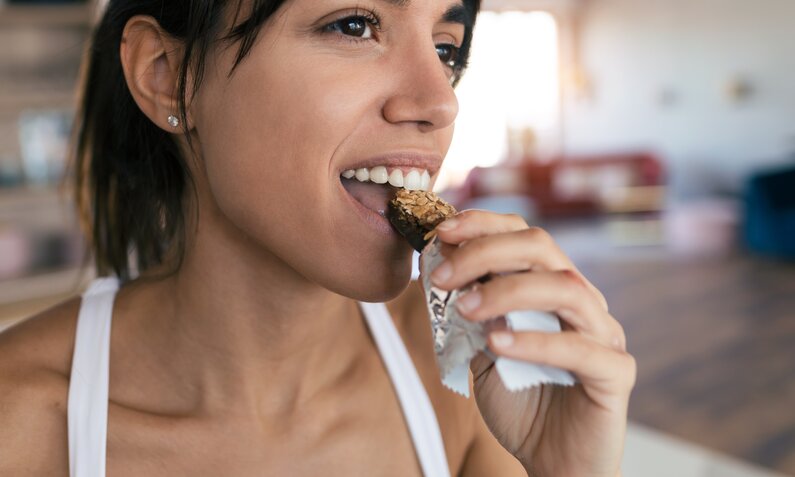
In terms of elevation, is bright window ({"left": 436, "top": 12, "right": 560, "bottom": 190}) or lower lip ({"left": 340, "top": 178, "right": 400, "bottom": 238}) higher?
lower lip ({"left": 340, "top": 178, "right": 400, "bottom": 238})

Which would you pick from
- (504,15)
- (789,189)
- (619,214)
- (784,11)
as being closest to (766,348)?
(789,189)

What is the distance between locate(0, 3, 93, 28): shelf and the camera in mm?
3982

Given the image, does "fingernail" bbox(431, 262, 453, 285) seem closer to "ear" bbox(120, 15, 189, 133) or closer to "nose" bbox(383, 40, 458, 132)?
"nose" bbox(383, 40, 458, 132)

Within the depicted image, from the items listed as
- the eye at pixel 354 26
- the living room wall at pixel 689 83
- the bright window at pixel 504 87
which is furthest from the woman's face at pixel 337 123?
the bright window at pixel 504 87

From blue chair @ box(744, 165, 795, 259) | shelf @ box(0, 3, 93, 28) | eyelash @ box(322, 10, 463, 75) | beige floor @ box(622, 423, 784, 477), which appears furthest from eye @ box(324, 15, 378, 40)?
blue chair @ box(744, 165, 795, 259)

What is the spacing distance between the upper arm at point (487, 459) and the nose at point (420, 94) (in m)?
0.52

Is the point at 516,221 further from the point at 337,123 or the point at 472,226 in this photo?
the point at 337,123

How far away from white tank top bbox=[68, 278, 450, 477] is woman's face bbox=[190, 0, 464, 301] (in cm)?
29

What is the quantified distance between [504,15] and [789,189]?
5.23 metres

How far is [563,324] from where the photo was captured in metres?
0.78

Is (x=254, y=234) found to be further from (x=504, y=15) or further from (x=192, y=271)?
(x=504, y=15)

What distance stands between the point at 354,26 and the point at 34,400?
0.65m

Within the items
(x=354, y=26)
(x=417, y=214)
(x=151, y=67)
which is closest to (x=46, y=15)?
(x=151, y=67)

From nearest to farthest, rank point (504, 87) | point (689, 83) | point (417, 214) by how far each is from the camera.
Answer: point (417, 214)
point (689, 83)
point (504, 87)
